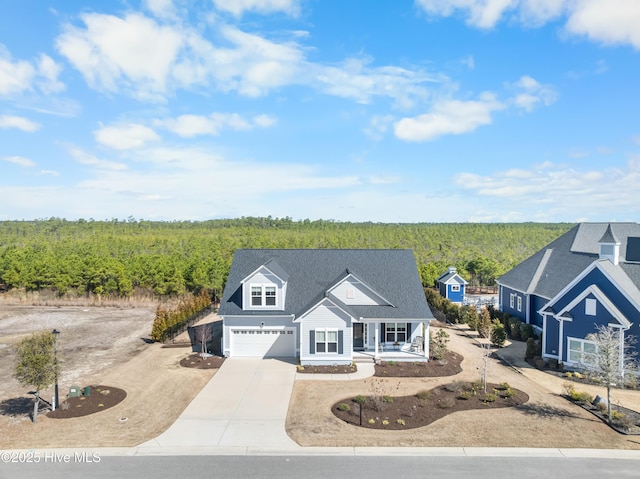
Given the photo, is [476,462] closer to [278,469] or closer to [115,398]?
[278,469]

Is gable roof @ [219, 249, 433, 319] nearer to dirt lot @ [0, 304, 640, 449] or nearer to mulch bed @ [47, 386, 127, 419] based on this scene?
dirt lot @ [0, 304, 640, 449]

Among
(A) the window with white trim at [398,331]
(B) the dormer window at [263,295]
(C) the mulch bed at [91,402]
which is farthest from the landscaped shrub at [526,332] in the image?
(C) the mulch bed at [91,402]

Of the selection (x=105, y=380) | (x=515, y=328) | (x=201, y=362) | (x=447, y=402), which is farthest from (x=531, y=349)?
(x=105, y=380)

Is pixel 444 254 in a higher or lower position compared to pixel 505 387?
higher

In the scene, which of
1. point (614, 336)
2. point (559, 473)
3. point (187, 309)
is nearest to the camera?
point (559, 473)

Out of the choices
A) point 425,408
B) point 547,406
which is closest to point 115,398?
point 425,408

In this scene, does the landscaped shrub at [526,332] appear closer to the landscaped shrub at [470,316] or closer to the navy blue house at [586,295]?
the navy blue house at [586,295]
